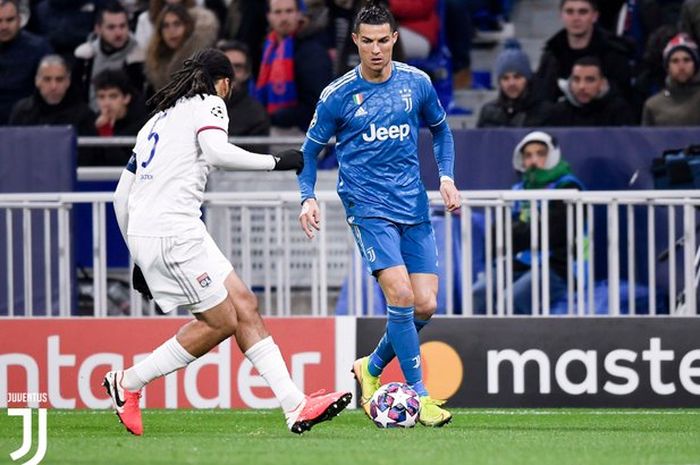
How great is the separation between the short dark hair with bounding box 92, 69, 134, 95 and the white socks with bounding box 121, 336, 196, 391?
5929 millimetres

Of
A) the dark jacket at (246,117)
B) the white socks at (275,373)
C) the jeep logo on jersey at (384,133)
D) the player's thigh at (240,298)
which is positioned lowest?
the white socks at (275,373)

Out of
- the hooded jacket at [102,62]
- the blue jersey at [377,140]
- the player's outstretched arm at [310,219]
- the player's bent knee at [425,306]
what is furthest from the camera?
the hooded jacket at [102,62]

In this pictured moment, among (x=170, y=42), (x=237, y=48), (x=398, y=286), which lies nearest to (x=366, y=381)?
(x=398, y=286)

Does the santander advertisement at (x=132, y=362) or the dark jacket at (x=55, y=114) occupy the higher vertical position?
the dark jacket at (x=55, y=114)

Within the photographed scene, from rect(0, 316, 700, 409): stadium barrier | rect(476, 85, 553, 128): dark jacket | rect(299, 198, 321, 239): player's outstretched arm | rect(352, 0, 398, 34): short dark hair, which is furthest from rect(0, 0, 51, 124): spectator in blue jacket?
rect(299, 198, 321, 239): player's outstretched arm

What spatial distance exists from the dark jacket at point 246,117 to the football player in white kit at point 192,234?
5239 mm

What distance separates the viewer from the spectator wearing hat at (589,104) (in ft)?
50.3

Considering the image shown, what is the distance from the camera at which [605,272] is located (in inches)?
546

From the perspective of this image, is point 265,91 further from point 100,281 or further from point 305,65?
point 100,281

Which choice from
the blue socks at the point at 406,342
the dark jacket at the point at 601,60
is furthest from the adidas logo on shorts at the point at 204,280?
the dark jacket at the point at 601,60

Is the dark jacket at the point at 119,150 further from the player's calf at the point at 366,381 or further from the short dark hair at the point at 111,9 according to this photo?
the player's calf at the point at 366,381

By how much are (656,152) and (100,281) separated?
175 inches

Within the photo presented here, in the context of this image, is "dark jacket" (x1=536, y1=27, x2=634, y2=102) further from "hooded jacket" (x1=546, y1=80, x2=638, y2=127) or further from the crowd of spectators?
"hooded jacket" (x1=546, y1=80, x2=638, y2=127)

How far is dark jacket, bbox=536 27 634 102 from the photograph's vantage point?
1634cm
